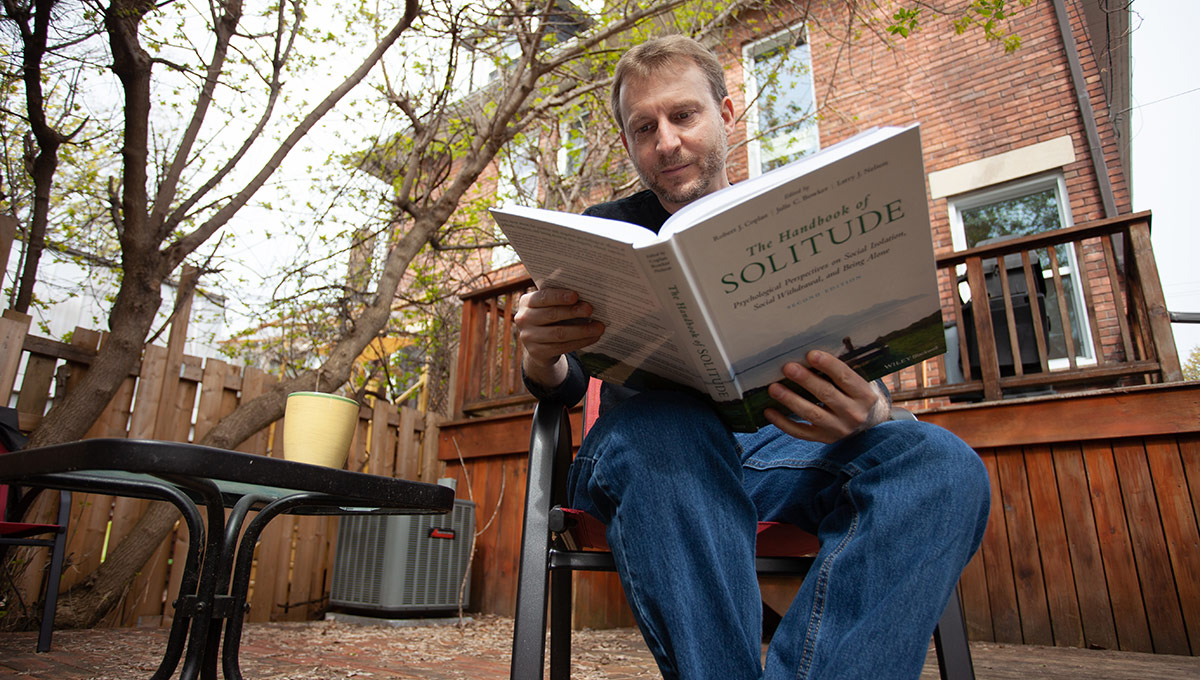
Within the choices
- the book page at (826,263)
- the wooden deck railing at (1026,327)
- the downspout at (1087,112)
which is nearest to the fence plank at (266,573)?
the wooden deck railing at (1026,327)

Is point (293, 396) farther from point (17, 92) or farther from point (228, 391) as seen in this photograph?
point (17, 92)

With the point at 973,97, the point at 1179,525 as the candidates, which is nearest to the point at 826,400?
the point at 1179,525

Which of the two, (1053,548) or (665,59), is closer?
(665,59)

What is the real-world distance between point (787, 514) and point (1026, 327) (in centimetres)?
343

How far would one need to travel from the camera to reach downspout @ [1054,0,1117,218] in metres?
4.63

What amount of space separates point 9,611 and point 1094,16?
6.68 metres

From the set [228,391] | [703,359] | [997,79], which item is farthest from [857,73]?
[703,359]

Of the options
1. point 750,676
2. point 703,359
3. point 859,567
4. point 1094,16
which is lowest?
point 750,676

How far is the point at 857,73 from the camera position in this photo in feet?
20.0

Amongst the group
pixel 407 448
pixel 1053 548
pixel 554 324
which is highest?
pixel 407 448

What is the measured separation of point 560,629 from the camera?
1167mm

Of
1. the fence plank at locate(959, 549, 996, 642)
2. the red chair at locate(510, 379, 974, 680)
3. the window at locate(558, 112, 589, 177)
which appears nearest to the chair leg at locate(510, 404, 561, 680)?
the red chair at locate(510, 379, 974, 680)

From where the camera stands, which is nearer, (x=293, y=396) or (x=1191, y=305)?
(x=293, y=396)

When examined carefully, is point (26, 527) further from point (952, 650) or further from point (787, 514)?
point (952, 650)
